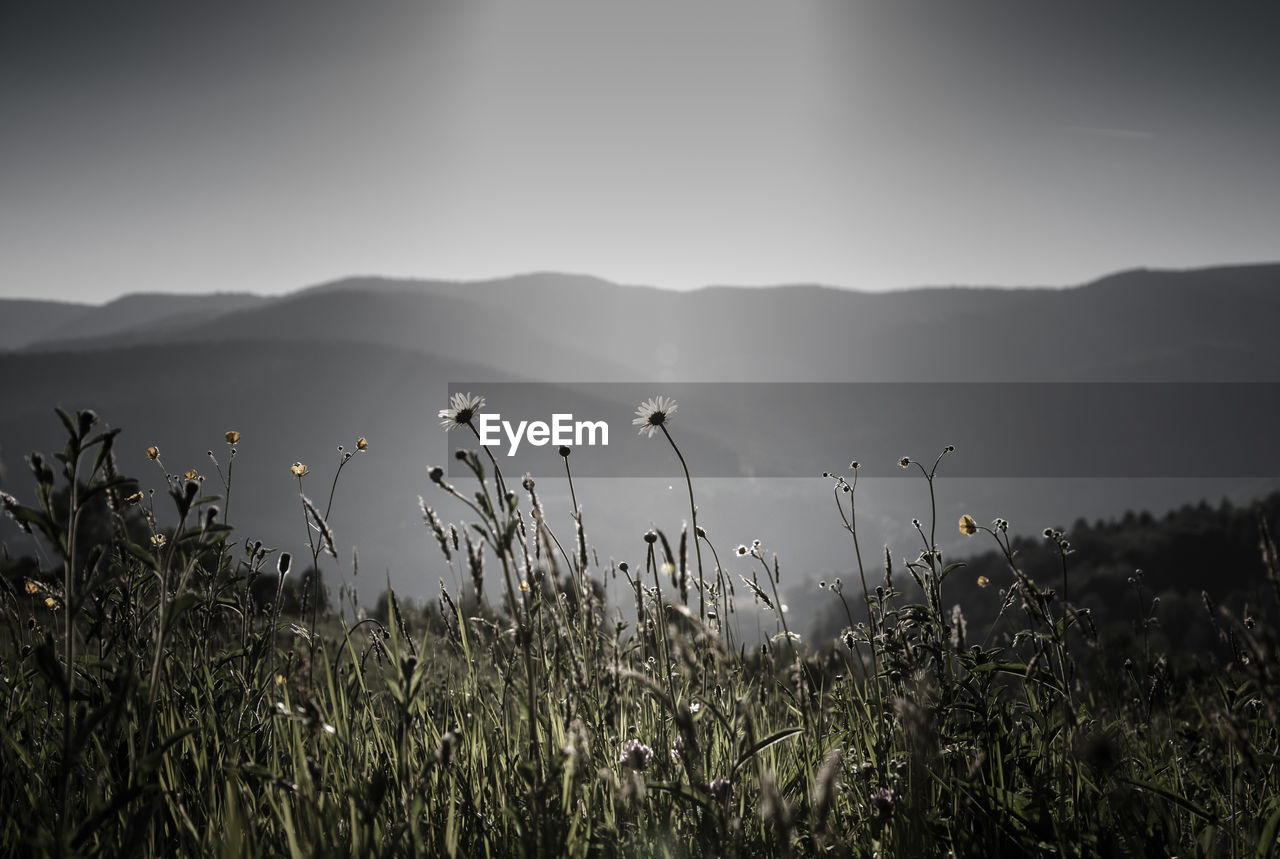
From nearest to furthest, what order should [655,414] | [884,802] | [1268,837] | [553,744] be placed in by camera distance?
[1268,837], [884,802], [553,744], [655,414]

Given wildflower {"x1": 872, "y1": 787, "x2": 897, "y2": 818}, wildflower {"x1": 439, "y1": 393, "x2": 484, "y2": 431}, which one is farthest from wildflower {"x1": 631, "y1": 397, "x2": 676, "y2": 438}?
wildflower {"x1": 872, "y1": 787, "x2": 897, "y2": 818}

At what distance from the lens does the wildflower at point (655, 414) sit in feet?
7.71

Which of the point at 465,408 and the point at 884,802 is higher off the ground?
the point at 465,408

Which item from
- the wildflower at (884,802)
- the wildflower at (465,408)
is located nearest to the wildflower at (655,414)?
the wildflower at (465,408)

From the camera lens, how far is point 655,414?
236cm

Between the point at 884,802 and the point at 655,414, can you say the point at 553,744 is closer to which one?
the point at 884,802

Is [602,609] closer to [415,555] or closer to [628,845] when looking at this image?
[628,845]

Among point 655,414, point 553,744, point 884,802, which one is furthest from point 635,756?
point 655,414

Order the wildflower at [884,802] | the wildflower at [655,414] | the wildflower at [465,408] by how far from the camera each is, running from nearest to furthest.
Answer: the wildflower at [884,802] → the wildflower at [465,408] → the wildflower at [655,414]

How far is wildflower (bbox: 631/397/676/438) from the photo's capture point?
92.5 inches

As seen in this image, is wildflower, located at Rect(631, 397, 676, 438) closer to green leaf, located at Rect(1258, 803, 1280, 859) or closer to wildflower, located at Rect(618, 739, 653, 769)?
wildflower, located at Rect(618, 739, 653, 769)

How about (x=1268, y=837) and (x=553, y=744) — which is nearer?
(x=1268, y=837)

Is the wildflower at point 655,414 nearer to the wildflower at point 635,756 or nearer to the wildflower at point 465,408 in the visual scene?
the wildflower at point 465,408

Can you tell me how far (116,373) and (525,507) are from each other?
7243 inches
